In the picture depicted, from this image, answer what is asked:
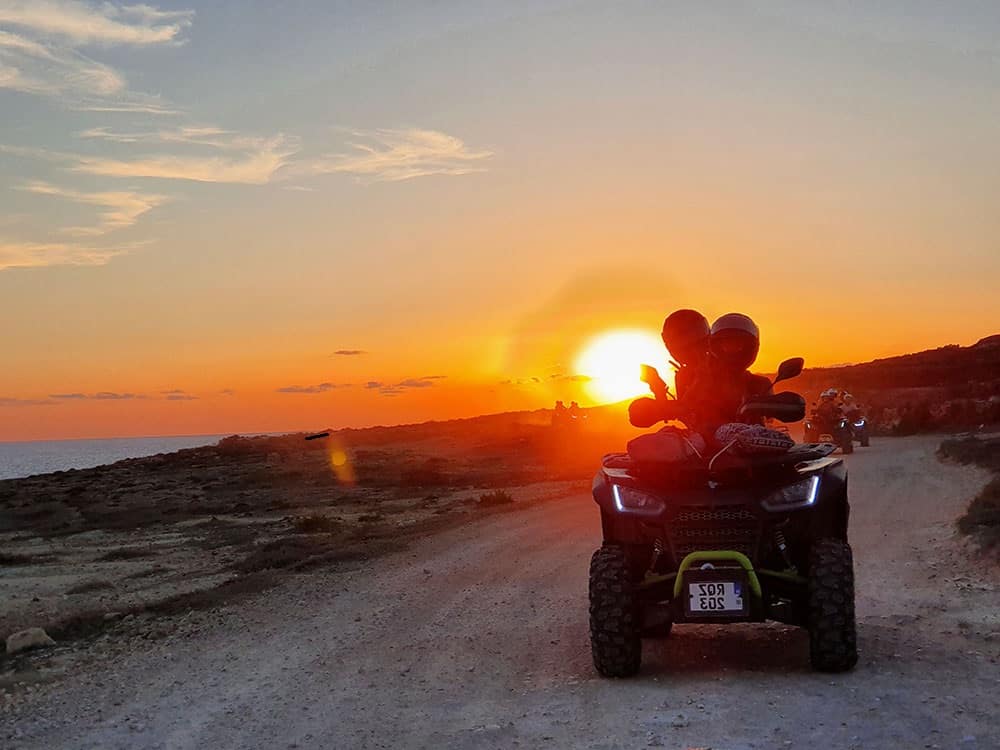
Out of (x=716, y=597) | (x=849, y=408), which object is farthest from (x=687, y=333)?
(x=849, y=408)

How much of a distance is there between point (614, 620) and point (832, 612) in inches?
58.0

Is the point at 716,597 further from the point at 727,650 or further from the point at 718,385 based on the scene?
the point at 718,385

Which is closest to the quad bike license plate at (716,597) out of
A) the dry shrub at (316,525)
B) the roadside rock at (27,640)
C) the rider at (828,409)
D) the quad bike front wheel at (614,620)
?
the quad bike front wheel at (614,620)

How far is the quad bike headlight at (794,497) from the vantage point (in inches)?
279

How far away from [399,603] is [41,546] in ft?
48.9

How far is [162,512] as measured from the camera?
30875 mm

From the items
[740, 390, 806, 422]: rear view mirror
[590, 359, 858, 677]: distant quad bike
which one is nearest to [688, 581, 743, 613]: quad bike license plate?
[590, 359, 858, 677]: distant quad bike

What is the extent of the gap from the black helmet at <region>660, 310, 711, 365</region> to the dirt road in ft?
7.79

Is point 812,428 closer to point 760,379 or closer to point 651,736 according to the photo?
point 760,379

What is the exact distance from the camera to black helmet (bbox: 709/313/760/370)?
25.7 feet

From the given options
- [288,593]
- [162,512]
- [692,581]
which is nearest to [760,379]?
[692,581]

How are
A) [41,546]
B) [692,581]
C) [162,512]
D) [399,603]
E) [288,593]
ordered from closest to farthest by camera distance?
[692,581] → [399,603] → [288,593] → [41,546] → [162,512]

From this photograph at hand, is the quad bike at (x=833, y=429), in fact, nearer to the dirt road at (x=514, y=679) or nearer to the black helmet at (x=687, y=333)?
the dirt road at (x=514, y=679)

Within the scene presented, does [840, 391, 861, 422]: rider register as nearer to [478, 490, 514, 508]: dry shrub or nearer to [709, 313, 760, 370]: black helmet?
[478, 490, 514, 508]: dry shrub
